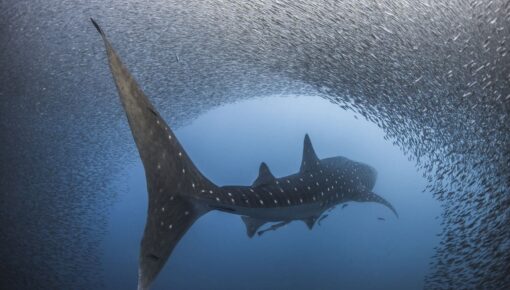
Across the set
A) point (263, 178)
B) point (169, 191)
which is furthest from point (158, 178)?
point (263, 178)

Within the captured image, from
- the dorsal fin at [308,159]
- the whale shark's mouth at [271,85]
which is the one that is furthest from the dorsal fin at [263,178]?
the whale shark's mouth at [271,85]

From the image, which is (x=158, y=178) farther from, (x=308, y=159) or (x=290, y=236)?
(x=290, y=236)

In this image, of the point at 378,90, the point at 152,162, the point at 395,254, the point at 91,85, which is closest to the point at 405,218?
the point at 395,254

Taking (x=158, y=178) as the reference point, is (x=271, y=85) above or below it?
above

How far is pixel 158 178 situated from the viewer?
10.7 feet

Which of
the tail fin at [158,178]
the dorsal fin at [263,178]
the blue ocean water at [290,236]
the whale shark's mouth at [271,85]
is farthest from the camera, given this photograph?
the blue ocean water at [290,236]

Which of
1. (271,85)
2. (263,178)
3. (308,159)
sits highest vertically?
(271,85)

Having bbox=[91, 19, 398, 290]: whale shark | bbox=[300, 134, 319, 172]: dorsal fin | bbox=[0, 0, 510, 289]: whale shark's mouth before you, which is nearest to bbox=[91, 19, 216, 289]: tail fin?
bbox=[91, 19, 398, 290]: whale shark

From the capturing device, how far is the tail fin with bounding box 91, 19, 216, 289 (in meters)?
2.86

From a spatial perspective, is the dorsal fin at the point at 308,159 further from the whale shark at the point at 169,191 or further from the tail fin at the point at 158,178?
the tail fin at the point at 158,178

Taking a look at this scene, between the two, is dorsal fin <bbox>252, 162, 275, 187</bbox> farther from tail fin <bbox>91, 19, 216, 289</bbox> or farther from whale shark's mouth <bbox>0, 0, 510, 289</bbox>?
whale shark's mouth <bbox>0, 0, 510, 289</bbox>

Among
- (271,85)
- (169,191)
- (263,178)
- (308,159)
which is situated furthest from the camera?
(271,85)

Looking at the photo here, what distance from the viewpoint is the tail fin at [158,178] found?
2861 mm

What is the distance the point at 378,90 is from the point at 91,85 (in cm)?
724
